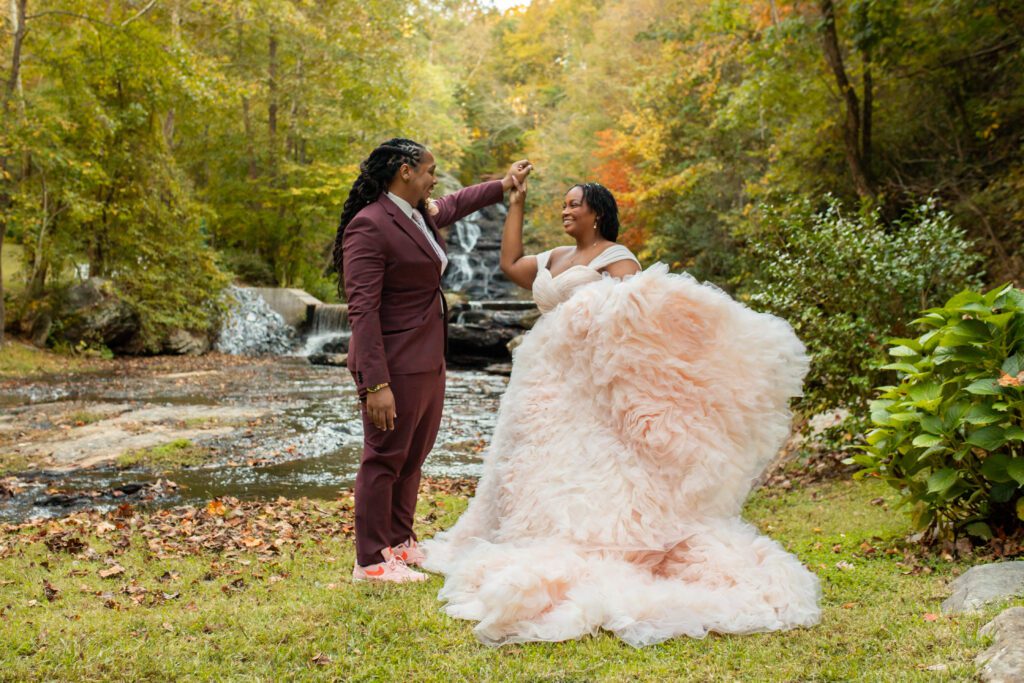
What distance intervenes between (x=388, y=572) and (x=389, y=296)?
1.44 m

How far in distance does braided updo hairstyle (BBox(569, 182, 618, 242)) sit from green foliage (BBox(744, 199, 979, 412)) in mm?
2945

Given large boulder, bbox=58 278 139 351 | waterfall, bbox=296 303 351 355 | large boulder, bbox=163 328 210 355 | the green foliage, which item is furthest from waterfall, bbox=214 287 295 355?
the green foliage

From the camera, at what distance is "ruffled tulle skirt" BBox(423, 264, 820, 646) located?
3.44 metres

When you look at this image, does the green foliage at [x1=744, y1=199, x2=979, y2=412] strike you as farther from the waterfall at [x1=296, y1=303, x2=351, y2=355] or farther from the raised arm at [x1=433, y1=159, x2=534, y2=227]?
the waterfall at [x1=296, y1=303, x2=351, y2=355]

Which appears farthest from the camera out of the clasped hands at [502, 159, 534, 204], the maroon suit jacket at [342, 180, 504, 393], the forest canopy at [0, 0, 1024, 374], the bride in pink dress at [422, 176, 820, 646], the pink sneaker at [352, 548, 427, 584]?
the forest canopy at [0, 0, 1024, 374]

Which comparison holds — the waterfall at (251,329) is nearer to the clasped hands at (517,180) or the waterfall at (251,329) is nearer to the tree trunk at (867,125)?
the tree trunk at (867,125)

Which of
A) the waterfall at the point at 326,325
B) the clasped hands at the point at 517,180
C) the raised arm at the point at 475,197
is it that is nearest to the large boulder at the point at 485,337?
the waterfall at the point at 326,325

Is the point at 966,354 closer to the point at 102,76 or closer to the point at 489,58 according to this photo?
the point at 102,76

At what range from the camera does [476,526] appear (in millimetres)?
4414

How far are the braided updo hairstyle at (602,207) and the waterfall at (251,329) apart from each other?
55.9 feet

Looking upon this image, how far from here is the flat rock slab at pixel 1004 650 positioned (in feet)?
8.14

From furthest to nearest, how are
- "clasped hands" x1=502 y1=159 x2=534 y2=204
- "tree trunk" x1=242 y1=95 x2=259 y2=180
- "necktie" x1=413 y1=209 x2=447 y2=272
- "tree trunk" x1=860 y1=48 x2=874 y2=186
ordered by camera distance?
"tree trunk" x1=242 y1=95 x2=259 y2=180 → "tree trunk" x1=860 y1=48 x2=874 y2=186 → "clasped hands" x1=502 y1=159 x2=534 y2=204 → "necktie" x1=413 y1=209 x2=447 y2=272

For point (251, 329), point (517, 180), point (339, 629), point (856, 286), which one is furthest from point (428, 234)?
point (251, 329)

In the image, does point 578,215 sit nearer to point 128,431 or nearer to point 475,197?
point 475,197
